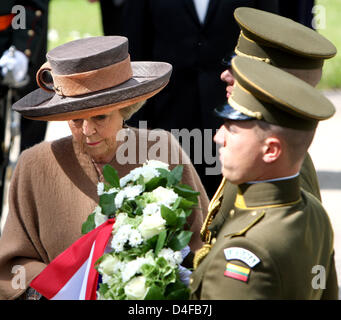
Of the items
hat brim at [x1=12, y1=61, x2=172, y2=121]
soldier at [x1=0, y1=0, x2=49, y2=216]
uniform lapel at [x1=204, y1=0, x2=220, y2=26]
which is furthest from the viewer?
soldier at [x1=0, y1=0, x2=49, y2=216]

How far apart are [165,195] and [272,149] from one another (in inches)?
18.0

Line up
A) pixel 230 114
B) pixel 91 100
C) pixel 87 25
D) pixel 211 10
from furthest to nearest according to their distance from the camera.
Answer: pixel 87 25, pixel 211 10, pixel 91 100, pixel 230 114

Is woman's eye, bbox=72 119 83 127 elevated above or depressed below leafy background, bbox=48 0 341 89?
above

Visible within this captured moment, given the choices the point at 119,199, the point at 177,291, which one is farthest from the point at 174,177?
the point at 177,291

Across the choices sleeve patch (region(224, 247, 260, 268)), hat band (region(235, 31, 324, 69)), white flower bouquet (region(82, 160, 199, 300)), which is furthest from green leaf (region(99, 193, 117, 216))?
hat band (region(235, 31, 324, 69))

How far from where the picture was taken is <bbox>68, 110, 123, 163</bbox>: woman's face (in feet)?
10.9

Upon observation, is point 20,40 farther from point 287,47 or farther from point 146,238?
point 146,238

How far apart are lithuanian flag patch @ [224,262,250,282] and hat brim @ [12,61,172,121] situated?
100 centimetres

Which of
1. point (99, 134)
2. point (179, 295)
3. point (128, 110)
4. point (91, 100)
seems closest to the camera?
point (179, 295)

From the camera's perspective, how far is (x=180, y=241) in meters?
2.80

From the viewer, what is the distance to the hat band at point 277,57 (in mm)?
3037

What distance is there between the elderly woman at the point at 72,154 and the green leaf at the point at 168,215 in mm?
586

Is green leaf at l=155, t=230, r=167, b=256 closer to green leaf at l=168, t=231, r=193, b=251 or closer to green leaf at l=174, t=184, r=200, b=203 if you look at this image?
green leaf at l=168, t=231, r=193, b=251

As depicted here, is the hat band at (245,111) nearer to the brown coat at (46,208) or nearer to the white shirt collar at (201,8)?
the brown coat at (46,208)
